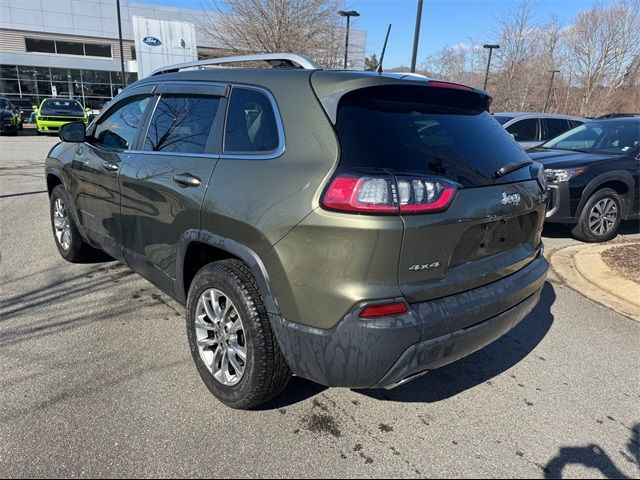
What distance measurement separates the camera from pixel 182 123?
3.14 metres

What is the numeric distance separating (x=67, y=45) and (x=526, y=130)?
144ft

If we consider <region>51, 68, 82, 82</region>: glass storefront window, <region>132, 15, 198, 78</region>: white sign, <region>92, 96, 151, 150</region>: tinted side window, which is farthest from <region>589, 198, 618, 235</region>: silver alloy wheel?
<region>51, 68, 82, 82</region>: glass storefront window

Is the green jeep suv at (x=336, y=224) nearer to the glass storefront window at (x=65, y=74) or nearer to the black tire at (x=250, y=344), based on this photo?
the black tire at (x=250, y=344)

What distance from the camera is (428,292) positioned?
219 cm

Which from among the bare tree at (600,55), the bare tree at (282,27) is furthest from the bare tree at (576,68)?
the bare tree at (282,27)

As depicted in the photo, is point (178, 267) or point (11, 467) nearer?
point (11, 467)

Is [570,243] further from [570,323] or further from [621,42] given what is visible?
[621,42]

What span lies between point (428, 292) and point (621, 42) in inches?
1677

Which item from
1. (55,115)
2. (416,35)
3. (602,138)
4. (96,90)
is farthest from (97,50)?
(602,138)

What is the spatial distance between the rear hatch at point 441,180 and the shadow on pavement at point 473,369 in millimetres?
833

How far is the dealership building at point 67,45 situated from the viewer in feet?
129

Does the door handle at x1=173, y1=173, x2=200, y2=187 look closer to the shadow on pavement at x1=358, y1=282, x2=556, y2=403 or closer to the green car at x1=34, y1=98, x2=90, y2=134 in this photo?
the shadow on pavement at x1=358, y1=282, x2=556, y2=403

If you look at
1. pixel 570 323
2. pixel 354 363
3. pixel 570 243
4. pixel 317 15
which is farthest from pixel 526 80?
pixel 354 363

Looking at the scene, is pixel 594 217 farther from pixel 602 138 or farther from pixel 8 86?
pixel 8 86
